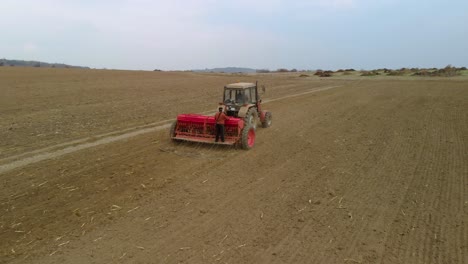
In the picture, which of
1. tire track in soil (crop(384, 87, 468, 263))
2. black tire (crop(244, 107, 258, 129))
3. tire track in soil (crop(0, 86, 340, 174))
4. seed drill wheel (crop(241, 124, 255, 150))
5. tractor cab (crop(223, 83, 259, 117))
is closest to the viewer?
tire track in soil (crop(384, 87, 468, 263))

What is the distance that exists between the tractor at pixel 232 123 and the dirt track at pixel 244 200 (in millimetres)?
373

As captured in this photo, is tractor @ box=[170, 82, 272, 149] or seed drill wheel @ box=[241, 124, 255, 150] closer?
seed drill wheel @ box=[241, 124, 255, 150]

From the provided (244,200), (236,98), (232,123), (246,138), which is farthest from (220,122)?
(244,200)

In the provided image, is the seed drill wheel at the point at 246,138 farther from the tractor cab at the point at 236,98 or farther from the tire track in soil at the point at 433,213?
the tire track in soil at the point at 433,213

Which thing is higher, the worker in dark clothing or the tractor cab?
the tractor cab

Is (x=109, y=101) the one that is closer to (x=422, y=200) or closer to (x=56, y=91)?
(x=56, y=91)

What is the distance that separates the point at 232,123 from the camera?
10641 millimetres

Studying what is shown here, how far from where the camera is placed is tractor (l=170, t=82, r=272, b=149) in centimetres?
1062

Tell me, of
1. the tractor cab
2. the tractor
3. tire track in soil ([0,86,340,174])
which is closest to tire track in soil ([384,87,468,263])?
the tractor

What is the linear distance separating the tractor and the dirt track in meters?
0.37

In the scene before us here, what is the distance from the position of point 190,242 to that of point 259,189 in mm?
2407

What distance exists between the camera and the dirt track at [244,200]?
212 inches

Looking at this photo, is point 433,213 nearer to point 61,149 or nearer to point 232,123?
point 232,123

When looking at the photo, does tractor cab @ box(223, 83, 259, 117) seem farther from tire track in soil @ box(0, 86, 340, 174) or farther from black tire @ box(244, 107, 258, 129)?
tire track in soil @ box(0, 86, 340, 174)
